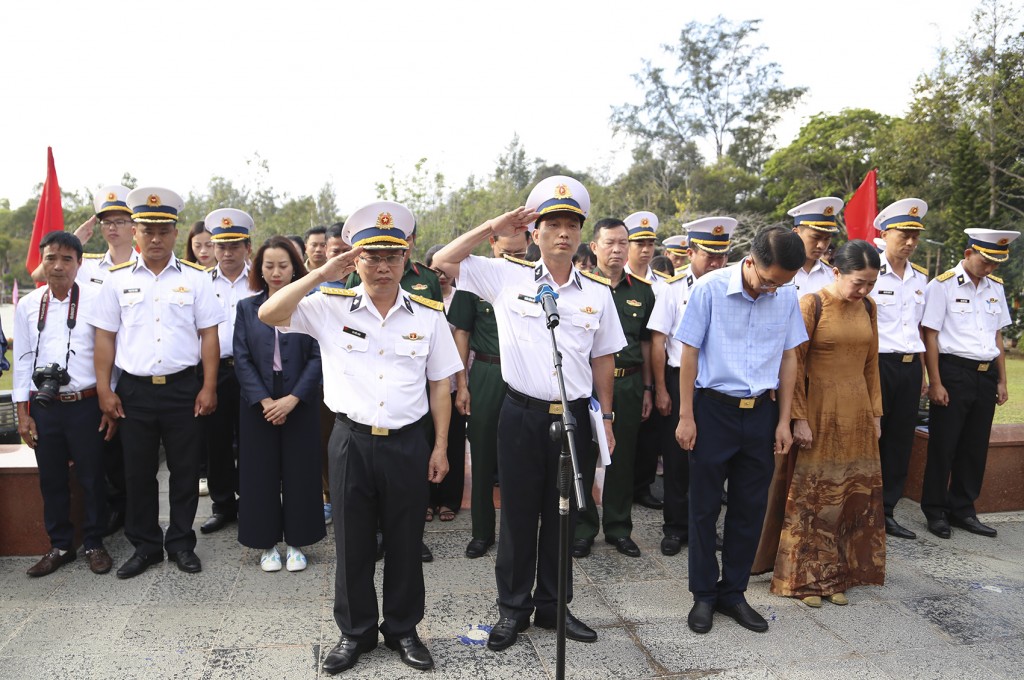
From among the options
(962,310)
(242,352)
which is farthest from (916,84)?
(242,352)

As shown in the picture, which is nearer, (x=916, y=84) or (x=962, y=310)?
(x=962, y=310)

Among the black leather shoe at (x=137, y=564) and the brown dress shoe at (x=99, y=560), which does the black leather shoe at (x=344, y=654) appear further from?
the brown dress shoe at (x=99, y=560)

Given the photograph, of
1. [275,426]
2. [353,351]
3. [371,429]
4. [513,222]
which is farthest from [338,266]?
[275,426]

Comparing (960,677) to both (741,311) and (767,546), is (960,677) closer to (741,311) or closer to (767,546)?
(767,546)

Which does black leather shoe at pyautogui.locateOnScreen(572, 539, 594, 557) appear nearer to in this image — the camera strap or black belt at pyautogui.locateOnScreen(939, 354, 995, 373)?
black belt at pyautogui.locateOnScreen(939, 354, 995, 373)

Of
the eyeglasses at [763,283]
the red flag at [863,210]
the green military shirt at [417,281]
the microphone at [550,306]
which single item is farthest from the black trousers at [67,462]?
the red flag at [863,210]

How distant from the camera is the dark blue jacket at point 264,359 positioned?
4.01 m

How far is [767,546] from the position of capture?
13.2 ft

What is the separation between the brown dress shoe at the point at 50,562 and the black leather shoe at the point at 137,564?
1.14ft

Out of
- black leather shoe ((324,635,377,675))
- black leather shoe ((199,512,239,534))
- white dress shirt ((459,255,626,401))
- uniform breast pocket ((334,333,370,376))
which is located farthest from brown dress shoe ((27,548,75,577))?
white dress shirt ((459,255,626,401))

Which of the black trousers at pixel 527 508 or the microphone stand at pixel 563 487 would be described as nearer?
the microphone stand at pixel 563 487

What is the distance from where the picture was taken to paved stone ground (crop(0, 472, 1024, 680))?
10.0ft

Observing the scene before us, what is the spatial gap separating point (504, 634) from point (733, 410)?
1.53 meters

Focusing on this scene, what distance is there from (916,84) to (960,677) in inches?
985
